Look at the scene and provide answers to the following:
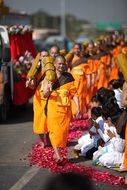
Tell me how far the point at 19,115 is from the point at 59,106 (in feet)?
18.7

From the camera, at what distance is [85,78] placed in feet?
39.7

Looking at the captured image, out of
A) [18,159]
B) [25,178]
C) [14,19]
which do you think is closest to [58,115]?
[18,159]

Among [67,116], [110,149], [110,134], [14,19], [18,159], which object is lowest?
[18,159]

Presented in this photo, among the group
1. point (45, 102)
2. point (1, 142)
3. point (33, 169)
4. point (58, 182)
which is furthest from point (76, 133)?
point (58, 182)

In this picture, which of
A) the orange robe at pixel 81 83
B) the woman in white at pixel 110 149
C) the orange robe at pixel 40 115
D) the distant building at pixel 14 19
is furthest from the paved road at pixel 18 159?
the distant building at pixel 14 19

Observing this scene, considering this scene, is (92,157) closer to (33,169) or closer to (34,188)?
(33,169)

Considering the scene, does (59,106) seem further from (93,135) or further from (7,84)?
(7,84)

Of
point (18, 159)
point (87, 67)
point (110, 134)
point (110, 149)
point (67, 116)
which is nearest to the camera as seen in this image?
point (110, 149)

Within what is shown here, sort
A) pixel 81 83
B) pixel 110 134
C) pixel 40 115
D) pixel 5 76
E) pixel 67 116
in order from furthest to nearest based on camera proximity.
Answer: pixel 81 83 < pixel 5 76 < pixel 40 115 < pixel 67 116 < pixel 110 134

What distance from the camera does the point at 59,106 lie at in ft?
25.1

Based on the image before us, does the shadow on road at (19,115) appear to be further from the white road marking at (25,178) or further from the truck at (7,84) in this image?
the white road marking at (25,178)

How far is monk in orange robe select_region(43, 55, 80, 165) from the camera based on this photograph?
754 centimetres

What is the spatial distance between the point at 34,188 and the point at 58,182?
410 cm

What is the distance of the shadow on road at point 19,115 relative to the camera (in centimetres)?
1230
